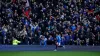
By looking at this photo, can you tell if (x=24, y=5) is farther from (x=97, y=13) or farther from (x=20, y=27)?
(x=97, y=13)

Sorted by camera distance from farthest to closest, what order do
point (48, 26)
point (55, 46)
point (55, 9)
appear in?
point (55, 9), point (48, 26), point (55, 46)

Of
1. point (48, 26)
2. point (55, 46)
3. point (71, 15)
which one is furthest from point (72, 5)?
point (55, 46)

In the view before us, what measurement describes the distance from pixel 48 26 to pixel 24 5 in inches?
179

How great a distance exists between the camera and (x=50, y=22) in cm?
3225

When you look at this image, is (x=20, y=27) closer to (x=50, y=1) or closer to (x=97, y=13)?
(x=50, y=1)

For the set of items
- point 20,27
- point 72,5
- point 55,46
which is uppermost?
point 72,5

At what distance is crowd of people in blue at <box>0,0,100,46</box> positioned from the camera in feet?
101

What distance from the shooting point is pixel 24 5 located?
34.7 meters

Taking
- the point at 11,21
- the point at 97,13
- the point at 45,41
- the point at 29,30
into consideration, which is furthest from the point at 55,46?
the point at 97,13

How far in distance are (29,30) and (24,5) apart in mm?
4479

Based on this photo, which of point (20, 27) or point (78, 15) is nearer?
point (20, 27)

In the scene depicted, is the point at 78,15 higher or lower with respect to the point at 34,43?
higher

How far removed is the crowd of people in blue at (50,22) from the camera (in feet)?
101

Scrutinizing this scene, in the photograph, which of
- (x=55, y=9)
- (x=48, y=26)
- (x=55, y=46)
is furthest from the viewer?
(x=55, y=9)
